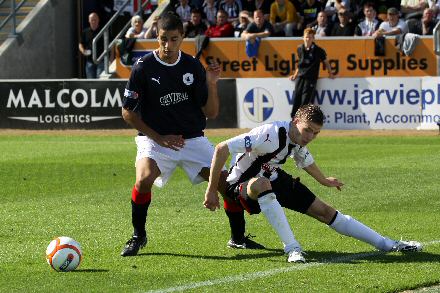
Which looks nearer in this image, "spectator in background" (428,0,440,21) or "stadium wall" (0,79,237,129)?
"stadium wall" (0,79,237,129)

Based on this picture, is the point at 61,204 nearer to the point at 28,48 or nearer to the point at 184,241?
the point at 184,241

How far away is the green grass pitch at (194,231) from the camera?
8.58m

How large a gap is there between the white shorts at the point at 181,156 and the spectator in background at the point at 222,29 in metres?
19.3

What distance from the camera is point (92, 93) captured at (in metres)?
26.9

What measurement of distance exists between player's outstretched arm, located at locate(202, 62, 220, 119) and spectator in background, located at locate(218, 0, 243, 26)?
20.0 m

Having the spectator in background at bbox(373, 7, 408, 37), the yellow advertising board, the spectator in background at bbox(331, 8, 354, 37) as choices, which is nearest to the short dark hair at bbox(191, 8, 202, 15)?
the yellow advertising board

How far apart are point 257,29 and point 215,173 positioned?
19.5 metres

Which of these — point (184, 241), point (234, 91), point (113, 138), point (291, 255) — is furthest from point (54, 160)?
point (291, 255)

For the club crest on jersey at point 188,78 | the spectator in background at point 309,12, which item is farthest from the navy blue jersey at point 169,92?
the spectator in background at point 309,12

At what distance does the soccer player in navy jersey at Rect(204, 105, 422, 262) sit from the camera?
920cm

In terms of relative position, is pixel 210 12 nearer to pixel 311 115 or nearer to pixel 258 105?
pixel 258 105

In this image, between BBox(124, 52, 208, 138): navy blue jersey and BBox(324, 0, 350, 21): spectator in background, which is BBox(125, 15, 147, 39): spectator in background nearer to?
BBox(324, 0, 350, 21): spectator in background

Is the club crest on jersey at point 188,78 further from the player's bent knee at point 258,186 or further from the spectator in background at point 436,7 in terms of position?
the spectator in background at point 436,7

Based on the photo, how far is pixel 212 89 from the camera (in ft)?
32.9
